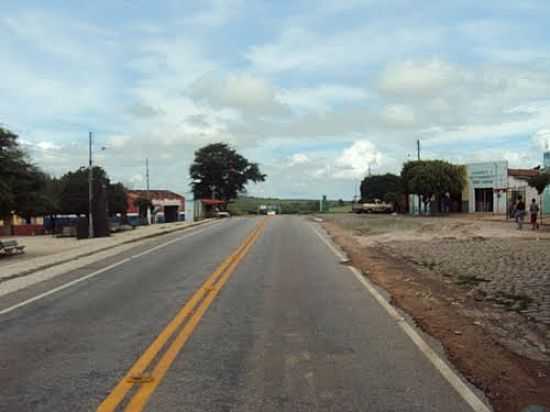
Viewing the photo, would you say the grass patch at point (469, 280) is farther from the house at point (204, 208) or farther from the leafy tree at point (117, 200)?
the house at point (204, 208)

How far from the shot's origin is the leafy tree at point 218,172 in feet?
408

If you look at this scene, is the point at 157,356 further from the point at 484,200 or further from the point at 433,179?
the point at 484,200

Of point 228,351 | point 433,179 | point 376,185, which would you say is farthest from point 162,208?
point 228,351

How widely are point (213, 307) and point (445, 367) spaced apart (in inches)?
190

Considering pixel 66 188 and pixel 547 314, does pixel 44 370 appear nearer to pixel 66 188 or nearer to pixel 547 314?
pixel 547 314

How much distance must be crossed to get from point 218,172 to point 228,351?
385 feet

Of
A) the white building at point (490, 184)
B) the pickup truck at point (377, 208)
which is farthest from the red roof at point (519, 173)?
the pickup truck at point (377, 208)

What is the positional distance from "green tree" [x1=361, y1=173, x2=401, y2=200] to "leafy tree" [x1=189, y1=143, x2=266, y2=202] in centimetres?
2094

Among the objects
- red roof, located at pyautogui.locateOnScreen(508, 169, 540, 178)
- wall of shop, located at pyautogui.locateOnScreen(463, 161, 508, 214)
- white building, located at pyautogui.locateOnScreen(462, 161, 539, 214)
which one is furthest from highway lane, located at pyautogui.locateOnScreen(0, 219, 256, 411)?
red roof, located at pyautogui.locateOnScreen(508, 169, 540, 178)

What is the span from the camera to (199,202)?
3819 inches

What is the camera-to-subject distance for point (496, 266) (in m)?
17.8

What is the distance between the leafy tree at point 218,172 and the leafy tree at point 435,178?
197 ft

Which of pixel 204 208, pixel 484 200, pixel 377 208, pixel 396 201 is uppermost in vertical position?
pixel 396 201

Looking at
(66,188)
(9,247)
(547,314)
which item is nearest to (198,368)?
(547,314)
